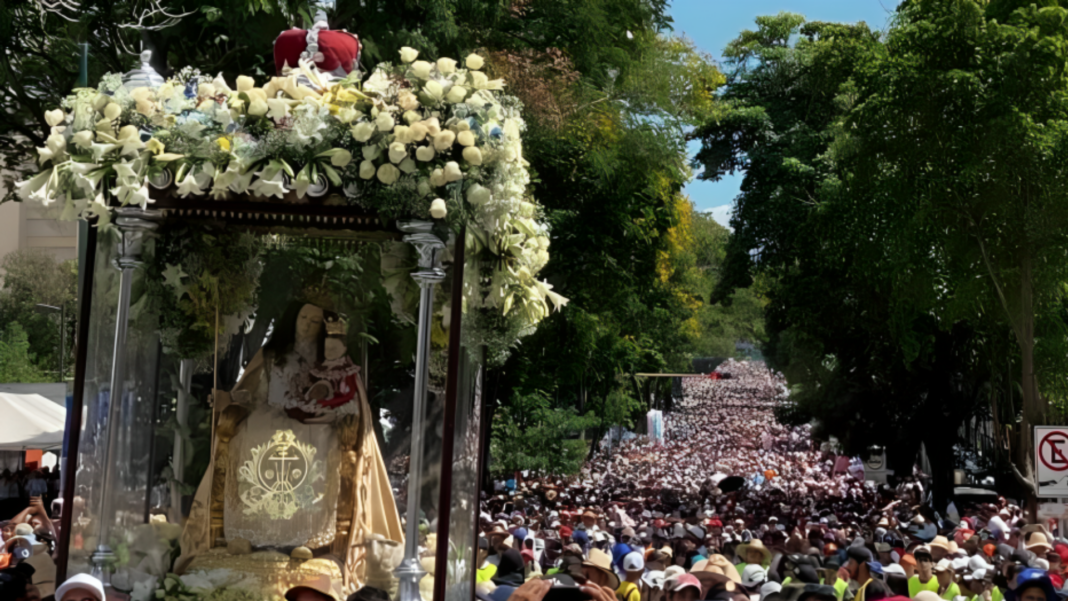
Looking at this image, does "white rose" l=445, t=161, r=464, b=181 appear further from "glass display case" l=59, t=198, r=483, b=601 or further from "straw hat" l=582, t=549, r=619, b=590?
"straw hat" l=582, t=549, r=619, b=590

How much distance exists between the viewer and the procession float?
21.4 ft

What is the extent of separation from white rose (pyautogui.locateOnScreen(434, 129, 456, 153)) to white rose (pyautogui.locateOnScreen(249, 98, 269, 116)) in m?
1.06

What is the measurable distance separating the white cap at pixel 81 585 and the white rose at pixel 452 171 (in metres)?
3.05

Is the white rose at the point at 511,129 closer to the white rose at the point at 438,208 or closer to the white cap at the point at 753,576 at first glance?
the white rose at the point at 438,208

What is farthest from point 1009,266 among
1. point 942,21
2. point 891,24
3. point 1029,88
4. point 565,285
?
point 565,285

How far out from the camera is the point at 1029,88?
58.3 ft

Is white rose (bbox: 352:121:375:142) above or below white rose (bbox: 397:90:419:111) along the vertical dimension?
below

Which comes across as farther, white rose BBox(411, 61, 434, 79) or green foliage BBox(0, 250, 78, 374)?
green foliage BBox(0, 250, 78, 374)

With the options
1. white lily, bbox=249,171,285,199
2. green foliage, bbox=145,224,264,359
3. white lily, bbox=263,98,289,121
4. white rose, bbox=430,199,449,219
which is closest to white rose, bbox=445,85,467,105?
white rose, bbox=430,199,449,219

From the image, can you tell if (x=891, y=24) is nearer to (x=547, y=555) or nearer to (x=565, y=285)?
(x=565, y=285)

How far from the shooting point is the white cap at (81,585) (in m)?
6.27

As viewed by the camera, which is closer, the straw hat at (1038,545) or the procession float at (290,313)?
the procession float at (290,313)

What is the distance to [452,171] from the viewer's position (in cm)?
639

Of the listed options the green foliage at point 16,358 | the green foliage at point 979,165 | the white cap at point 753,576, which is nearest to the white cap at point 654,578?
the white cap at point 753,576
